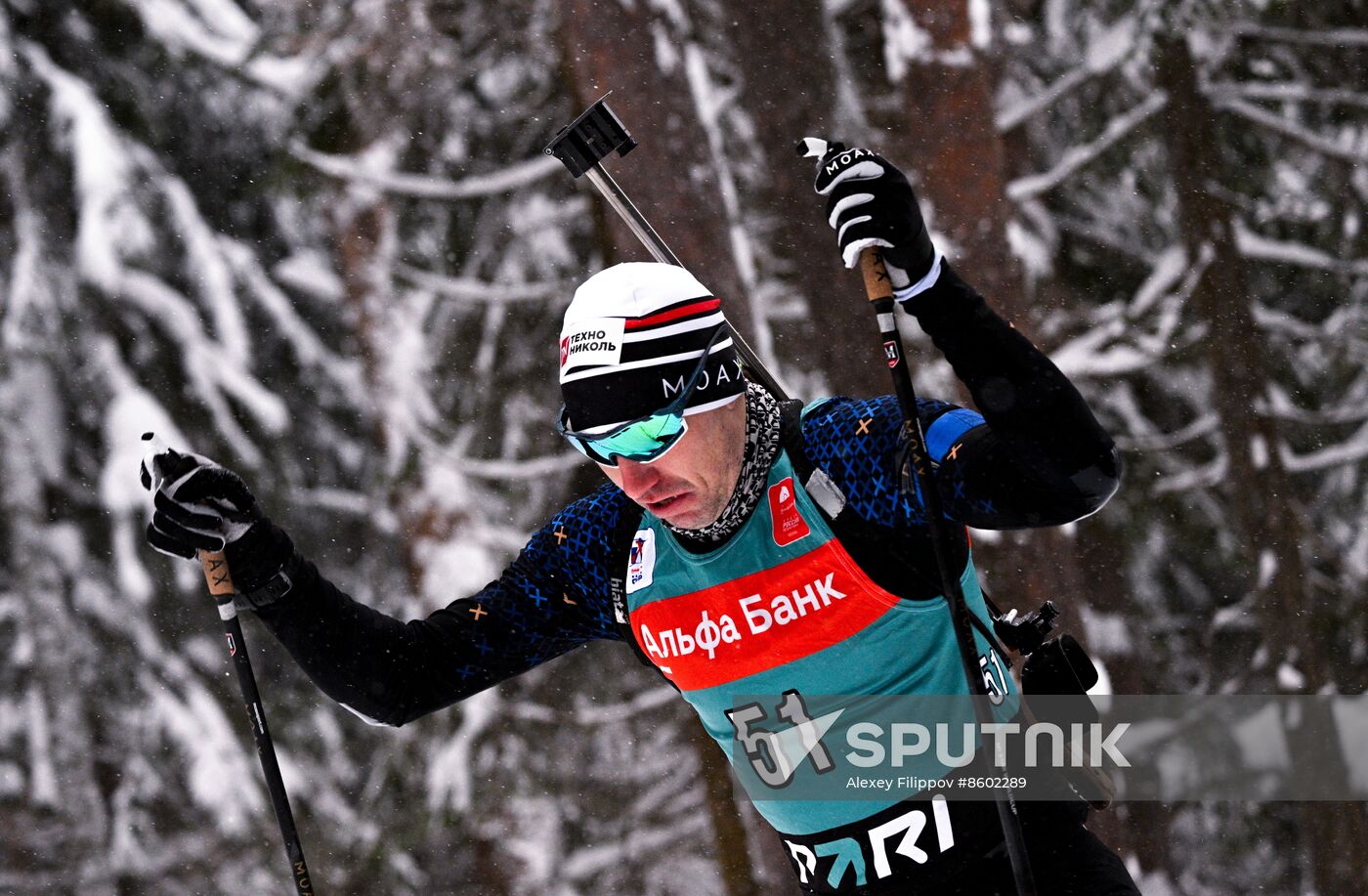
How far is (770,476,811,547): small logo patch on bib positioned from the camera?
102 inches

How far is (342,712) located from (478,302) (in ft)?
10.0

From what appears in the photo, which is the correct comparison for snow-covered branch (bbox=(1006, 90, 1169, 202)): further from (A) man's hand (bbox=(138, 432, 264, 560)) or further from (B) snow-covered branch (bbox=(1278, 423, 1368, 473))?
(A) man's hand (bbox=(138, 432, 264, 560))

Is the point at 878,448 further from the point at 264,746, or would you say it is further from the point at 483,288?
the point at 483,288

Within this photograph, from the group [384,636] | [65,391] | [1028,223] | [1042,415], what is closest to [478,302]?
[65,391]

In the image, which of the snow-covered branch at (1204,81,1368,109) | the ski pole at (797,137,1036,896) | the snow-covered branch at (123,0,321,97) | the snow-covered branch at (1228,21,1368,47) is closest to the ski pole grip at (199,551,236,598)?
the ski pole at (797,137,1036,896)

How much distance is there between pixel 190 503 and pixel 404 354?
5.45m

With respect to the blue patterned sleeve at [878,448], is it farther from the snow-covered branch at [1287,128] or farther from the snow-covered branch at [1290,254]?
the snow-covered branch at [1290,254]

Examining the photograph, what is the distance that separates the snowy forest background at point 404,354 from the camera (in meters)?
7.81

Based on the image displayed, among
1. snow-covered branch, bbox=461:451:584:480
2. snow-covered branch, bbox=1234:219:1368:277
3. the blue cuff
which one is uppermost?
snow-covered branch, bbox=1234:219:1368:277

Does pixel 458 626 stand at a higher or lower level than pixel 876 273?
lower

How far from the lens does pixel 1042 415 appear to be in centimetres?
215

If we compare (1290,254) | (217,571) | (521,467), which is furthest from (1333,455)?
(217,571)

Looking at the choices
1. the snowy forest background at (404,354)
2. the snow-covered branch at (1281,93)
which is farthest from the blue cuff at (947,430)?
the snow-covered branch at (1281,93)

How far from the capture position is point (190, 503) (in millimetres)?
2713
